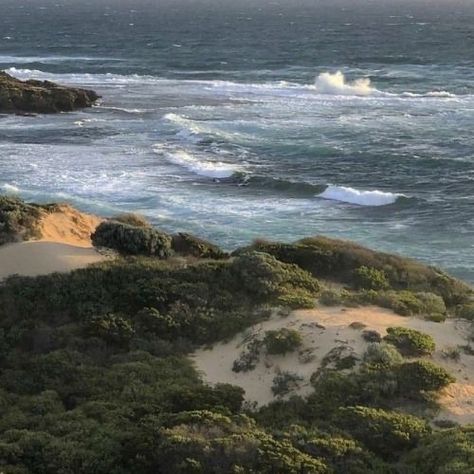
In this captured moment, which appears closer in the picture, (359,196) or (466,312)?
(466,312)

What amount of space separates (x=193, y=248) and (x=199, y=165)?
16831 mm

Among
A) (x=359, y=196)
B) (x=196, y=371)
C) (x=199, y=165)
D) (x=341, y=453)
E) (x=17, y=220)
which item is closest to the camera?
(x=341, y=453)

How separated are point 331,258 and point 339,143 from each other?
23.6 m

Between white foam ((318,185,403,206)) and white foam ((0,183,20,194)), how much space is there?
37.5ft

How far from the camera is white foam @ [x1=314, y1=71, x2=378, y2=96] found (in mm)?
60094

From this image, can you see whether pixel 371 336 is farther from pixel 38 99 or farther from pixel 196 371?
pixel 38 99

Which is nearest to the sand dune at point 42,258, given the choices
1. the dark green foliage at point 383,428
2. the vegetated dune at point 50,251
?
the vegetated dune at point 50,251

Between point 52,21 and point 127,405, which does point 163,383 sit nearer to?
point 127,405

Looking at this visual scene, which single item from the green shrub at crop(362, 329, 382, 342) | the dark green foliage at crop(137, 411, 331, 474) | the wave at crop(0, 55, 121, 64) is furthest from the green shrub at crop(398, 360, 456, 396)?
the wave at crop(0, 55, 121, 64)

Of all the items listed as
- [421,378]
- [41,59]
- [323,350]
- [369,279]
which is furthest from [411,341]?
[41,59]

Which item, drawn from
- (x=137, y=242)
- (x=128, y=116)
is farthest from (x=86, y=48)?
(x=137, y=242)

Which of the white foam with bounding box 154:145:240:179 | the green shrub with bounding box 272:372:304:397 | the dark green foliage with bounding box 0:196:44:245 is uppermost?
the dark green foliage with bounding box 0:196:44:245

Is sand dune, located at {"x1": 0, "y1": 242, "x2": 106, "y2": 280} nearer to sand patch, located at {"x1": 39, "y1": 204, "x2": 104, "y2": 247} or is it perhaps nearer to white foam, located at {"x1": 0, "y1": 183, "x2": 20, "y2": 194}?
sand patch, located at {"x1": 39, "y1": 204, "x2": 104, "y2": 247}

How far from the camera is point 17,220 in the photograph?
59.1 feet
